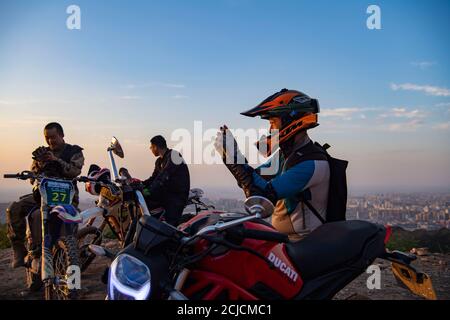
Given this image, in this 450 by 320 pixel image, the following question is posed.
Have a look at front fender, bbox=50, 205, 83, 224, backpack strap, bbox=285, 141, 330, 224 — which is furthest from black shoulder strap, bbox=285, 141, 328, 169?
front fender, bbox=50, 205, 83, 224

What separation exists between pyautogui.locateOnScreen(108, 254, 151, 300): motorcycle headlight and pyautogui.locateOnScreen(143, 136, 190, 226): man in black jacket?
214 inches

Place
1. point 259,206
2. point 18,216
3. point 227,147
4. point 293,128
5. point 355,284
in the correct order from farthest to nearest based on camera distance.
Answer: point 18,216 → point 355,284 → point 293,128 → point 227,147 → point 259,206

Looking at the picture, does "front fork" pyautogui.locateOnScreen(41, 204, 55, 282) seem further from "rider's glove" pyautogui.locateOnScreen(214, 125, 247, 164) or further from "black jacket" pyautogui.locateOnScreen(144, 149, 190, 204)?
"rider's glove" pyautogui.locateOnScreen(214, 125, 247, 164)

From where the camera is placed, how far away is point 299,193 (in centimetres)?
350

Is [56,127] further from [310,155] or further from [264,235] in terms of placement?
[264,235]

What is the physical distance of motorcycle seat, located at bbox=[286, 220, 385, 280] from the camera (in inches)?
109

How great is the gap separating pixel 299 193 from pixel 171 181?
5.10 m

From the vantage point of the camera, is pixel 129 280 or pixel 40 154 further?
pixel 40 154

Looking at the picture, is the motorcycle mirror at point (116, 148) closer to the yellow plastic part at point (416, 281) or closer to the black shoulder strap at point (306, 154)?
the black shoulder strap at point (306, 154)

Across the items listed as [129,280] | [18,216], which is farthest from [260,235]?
[18,216]

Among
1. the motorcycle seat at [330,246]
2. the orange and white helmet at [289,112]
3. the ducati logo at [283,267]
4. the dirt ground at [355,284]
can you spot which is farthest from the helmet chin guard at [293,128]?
the dirt ground at [355,284]

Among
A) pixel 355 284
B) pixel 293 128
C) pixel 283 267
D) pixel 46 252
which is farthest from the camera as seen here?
pixel 355 284

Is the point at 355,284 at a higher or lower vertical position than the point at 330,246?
lower
